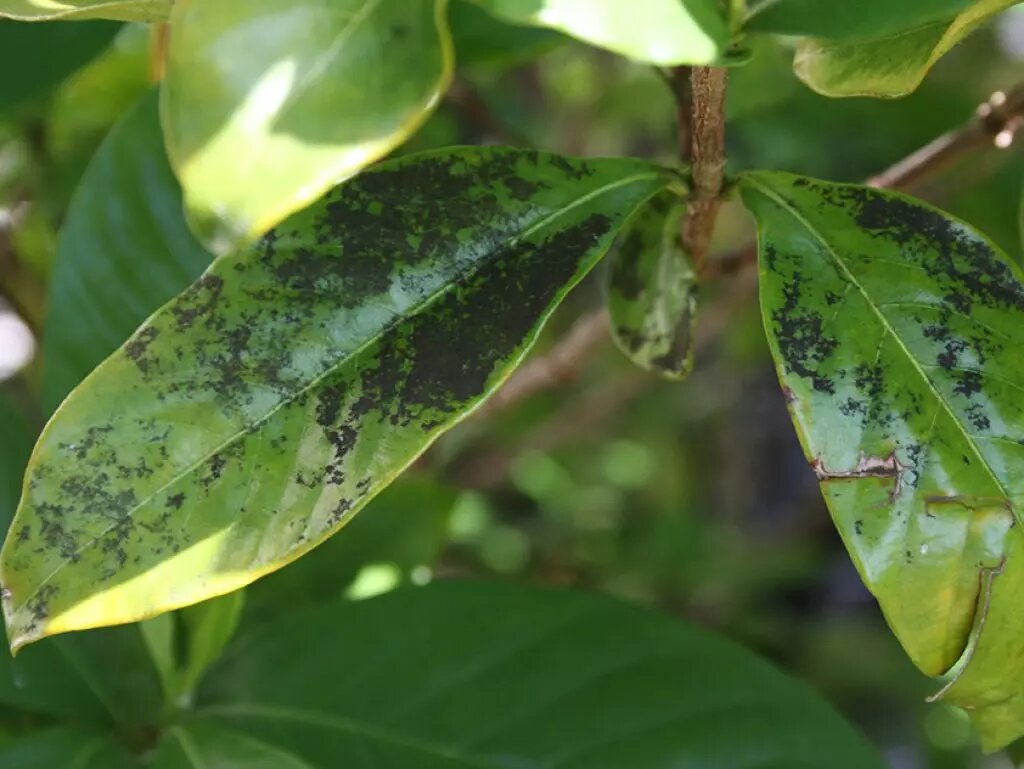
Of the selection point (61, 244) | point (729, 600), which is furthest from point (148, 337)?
point (729, 600)

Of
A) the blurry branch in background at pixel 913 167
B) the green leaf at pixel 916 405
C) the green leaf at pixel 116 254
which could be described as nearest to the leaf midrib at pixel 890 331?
the green leaf at pixel 916 405

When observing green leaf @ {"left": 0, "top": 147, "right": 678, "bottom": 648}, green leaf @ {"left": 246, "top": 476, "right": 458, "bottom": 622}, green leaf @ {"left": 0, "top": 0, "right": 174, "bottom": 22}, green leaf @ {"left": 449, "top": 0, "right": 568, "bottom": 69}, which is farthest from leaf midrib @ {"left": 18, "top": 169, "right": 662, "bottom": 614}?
green leaf @ {"left": 246, "top": 476, "right": 458, "bottom": 622}

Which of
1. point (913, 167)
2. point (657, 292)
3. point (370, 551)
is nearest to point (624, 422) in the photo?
point (370, 551)

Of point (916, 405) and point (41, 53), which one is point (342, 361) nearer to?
point (916, 405)

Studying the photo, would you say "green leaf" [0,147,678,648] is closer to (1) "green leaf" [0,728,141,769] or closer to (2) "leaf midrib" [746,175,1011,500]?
(2) "leaf midrib" [746,175,1011,500]

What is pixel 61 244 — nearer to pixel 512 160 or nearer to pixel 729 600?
pixel 512 160

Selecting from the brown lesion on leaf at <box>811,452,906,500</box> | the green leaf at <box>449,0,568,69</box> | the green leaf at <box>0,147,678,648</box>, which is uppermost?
the green leaf at <box>449,0,568,69</box>
